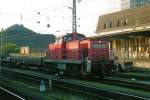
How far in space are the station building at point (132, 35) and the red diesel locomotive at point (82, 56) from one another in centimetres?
1028

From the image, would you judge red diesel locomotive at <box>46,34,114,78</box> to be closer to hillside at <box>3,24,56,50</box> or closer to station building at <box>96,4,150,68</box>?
station building at <box>96,4,150,68</box>

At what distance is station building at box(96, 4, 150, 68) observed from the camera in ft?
141

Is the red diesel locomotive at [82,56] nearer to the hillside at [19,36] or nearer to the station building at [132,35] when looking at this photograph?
the station building at [132,35]

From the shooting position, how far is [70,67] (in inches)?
1202

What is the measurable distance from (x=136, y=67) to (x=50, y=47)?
1112 centimetres

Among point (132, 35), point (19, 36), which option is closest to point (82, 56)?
A: point (132, 35)

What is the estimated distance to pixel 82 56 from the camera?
2861 cm

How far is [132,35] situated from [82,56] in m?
18.2

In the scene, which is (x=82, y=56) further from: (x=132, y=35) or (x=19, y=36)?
(x=19, y=36)

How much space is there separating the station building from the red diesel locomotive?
10.3 m

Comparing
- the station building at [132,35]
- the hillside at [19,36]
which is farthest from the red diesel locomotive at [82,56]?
the hillside at [19,36]

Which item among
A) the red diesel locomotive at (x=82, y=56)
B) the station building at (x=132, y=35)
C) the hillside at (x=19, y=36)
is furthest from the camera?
the hillside at (x=19, y=36)

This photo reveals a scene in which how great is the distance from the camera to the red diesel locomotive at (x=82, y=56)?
27734mm

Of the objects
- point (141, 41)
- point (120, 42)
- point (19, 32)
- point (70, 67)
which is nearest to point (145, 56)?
point (141, 41)
